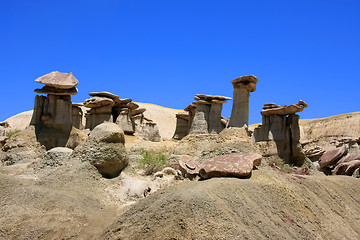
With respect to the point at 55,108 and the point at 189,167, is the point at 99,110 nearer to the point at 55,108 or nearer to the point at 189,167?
the point at 55,108

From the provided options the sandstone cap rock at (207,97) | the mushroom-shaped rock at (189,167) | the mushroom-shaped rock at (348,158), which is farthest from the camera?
the sandstone cap rock at (207,97)

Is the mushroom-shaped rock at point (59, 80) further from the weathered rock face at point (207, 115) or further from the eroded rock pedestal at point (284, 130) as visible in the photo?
the eroded rock pedestal at point (284, 130)

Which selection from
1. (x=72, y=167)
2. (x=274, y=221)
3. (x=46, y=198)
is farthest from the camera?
(x=72, y=167)

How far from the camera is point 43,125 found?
52.9ft

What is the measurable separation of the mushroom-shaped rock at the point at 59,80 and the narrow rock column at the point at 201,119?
17.0 ft

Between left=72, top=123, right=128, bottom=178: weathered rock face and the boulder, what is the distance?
847 centimetres

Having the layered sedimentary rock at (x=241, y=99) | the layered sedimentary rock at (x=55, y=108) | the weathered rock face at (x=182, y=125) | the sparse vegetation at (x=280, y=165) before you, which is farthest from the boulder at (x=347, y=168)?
the weathered rock face at (x=182, y=125)

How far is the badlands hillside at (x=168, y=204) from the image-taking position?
Result: 7242 mm

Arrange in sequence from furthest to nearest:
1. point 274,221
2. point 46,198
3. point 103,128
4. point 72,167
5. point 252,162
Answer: point 103,128 → point 72,167 → point 252,162 → point 46,198 → point 274,221

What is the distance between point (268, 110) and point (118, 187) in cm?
1142

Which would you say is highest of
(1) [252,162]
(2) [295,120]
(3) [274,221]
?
(2) [295,120]

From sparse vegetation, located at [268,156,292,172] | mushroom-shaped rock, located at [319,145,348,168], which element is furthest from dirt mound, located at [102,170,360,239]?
mushroom-shaped rock, located at [319,145,348,168]

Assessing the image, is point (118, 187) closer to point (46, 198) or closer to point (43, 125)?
point (46, 198)

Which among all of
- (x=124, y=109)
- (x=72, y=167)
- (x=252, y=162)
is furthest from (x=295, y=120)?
(x=72, y=167)
